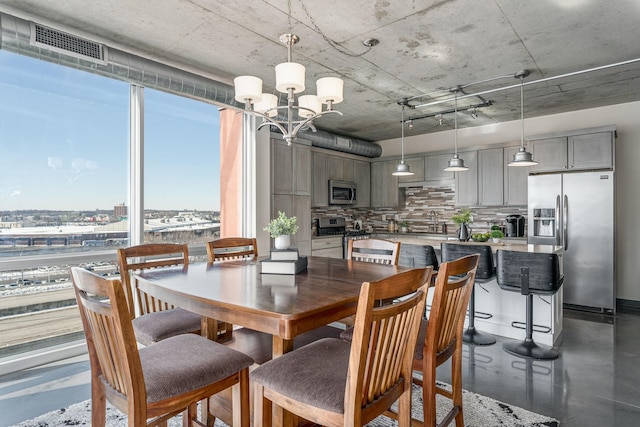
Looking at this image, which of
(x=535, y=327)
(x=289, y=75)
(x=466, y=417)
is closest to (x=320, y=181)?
(x=535, y=327)

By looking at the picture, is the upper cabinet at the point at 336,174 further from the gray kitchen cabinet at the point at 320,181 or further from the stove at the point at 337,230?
the stove at the point at 337,230

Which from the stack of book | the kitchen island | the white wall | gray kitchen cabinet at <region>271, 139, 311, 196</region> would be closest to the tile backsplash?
gray kitchen cabinet at <region>271, 139, 311, 196</region>

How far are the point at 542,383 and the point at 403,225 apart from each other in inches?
172

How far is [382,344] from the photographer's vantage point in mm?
1323

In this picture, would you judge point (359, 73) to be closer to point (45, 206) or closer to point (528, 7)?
point (528, 7)

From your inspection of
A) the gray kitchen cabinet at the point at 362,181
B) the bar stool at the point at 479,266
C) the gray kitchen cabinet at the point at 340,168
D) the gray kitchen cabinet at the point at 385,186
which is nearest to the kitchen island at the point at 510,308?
the bar stool at the point at 479,266

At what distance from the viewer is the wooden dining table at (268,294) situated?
140cm

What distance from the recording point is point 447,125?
20.2ft

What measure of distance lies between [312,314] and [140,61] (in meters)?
2.87

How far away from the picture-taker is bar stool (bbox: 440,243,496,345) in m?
3.38

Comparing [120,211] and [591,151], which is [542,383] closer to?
[591,151]

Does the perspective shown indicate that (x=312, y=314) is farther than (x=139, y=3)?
No

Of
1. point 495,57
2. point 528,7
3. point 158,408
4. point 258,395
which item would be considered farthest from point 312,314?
point 495,57

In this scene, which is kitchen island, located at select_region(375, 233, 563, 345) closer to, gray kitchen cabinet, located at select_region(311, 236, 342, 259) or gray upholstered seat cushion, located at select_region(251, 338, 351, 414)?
gray kitchen cabinet, located at select_region(311, 236, 342, 259)
